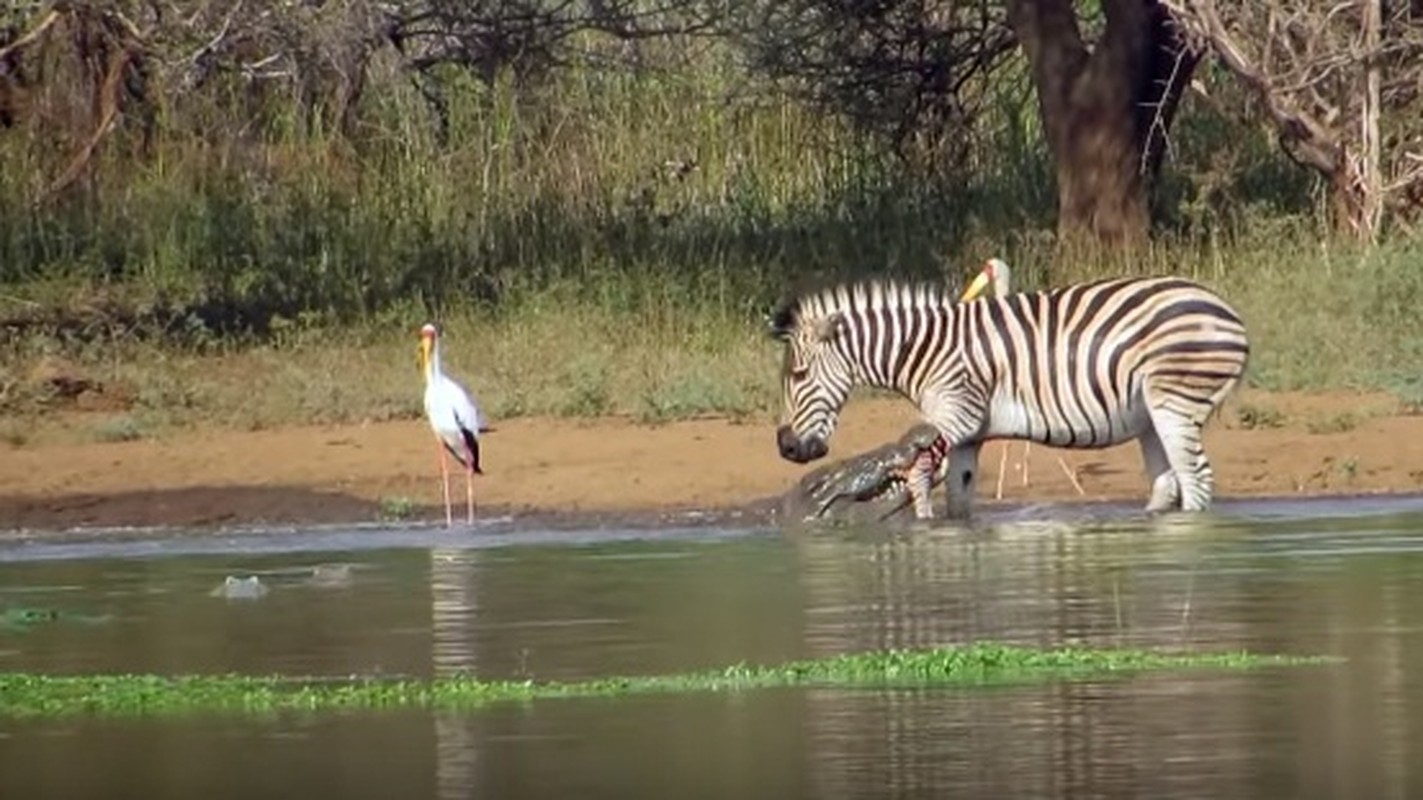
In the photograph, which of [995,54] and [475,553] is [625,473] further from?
[995,54]

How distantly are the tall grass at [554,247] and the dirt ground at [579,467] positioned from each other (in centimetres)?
46

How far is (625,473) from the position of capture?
16625 millimetres

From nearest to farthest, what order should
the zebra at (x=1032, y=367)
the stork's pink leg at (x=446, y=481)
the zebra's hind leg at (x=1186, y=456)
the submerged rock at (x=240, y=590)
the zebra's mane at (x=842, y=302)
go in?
the submerged rock at (x=240, y=590)
the zebra's hind leg at (x=1186, y=456)
the zebra at (x=1032, y=367)
the stork's pink leg at (x=446, y=481)
the zebra's mane at (x=842, y=302)

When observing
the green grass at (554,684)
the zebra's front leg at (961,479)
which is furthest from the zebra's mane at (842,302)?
the green grass at (554,684)

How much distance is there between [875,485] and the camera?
15.4 meters

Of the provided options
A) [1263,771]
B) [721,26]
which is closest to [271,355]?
[721,26]

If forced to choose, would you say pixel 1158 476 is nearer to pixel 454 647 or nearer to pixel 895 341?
pixel 895 341

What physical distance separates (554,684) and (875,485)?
18.2ft

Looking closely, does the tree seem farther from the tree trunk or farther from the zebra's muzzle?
the zebra's muzzle

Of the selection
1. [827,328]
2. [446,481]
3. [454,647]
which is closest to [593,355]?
[446,481]

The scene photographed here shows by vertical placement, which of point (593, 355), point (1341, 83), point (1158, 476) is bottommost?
point (1158, 476)

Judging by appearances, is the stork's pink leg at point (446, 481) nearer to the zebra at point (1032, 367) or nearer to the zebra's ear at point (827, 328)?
the zebra at point (1032, 367)

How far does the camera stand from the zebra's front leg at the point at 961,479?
50.5ft

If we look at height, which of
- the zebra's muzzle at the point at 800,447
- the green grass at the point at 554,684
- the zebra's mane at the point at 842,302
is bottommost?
the green grass at the point at 554,684
